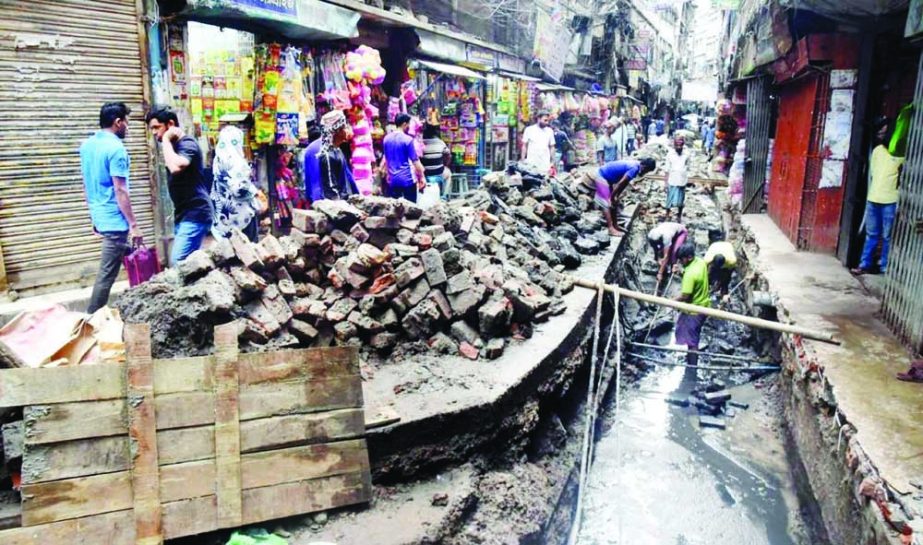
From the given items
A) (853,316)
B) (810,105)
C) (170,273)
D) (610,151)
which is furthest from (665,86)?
(170,273)

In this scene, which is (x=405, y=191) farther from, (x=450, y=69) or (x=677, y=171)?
(x=677, y=171)

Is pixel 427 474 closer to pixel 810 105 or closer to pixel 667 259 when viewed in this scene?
pixel 667 259

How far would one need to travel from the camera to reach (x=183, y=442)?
3219 mm

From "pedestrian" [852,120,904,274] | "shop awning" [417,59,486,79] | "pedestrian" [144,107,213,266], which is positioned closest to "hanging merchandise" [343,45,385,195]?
"shop awning" [417,59,486,79]

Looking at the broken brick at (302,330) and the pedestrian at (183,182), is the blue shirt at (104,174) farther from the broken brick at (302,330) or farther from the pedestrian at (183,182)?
the broken brick at (302,330)

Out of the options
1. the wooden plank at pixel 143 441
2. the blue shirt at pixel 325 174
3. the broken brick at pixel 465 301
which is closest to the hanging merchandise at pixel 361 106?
the blue shirt at pixel 325 174

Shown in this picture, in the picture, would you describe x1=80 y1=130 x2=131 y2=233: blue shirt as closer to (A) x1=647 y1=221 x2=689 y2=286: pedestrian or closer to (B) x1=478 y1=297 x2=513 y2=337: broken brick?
(B) x1=478 y1=297 x2=513 y2=337: broken brick

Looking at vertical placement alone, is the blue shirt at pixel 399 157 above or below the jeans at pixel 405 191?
above

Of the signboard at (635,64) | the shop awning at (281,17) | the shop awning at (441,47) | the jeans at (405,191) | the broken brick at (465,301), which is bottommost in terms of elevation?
the broken brick at (465,301)

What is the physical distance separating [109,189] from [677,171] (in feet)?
36.1

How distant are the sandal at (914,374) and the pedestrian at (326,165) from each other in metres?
5.62

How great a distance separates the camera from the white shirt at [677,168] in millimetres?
12977

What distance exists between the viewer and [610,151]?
19625 millimetres

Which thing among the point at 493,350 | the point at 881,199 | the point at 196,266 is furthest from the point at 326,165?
the point at 881,199
